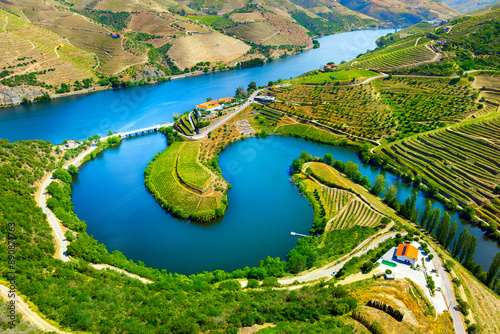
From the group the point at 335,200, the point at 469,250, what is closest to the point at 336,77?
the point at 335,200

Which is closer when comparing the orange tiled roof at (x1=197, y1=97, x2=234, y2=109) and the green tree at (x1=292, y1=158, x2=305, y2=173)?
the green tree at (x1=292, y1=158, x2=305, y2=173)

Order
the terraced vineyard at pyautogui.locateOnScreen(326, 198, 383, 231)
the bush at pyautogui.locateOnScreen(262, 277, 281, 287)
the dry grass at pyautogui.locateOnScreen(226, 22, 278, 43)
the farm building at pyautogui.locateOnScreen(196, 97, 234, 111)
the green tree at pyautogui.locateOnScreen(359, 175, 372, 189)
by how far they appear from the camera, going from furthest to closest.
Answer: the dry grass at pyautogui.locateOnScreen(226, 22, 278, 43) → the farm building at pyautogui.locateOnScreen(196, 97, 234, 111) → the green tree at pyautogui.locateOnScreen(359, 175, 372, 189) → the terraced vineyard at pyautogui.locateOnScreen(326, 198, 383, 231) → the bush at pyautogui.locateOnScreen(262, 277, 281, 287)

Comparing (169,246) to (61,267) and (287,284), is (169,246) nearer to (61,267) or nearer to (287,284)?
(61,267)

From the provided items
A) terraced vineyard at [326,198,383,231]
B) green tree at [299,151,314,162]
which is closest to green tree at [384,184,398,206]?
terraced vineyard at [326,198,383,231]

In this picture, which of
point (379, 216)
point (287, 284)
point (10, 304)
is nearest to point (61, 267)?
point (10, 304)

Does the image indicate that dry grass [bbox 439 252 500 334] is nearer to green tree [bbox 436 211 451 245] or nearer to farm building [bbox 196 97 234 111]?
green tree [bbox 436 211 451 245]

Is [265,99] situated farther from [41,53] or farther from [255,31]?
[255,31]
